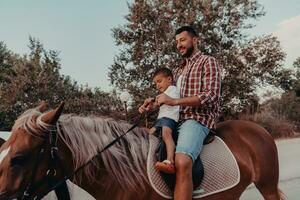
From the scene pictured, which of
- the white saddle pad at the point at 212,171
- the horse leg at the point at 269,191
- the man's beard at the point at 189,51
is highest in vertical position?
the man's beard at the point at 189,51

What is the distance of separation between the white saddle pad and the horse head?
0.81 metres

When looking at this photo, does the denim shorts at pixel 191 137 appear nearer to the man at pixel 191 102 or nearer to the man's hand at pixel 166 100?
the man at pixel 191 102

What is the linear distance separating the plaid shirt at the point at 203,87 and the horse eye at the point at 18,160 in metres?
1.59

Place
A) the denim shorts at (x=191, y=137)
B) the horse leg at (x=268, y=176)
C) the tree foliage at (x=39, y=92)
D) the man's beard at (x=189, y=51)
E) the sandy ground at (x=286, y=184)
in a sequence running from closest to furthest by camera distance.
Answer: the denim shorts at (x=191, y=137), the man's beard at (x=189, y=51), the horse leg at (x=268, y=176), the sandy ground at (x=286, y=184), the tree foliage at (x=39, y=92)

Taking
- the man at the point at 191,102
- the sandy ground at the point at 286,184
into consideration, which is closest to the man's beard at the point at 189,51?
the man at the point at 191,102

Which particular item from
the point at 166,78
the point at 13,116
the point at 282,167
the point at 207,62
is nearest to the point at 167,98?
the point at 166,78

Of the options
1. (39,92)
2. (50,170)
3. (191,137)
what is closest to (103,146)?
(50,170)

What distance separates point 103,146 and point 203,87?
111cm

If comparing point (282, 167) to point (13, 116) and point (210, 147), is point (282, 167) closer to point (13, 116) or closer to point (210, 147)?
point (210, 147)

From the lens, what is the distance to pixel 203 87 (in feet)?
13.5

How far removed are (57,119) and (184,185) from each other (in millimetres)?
1187

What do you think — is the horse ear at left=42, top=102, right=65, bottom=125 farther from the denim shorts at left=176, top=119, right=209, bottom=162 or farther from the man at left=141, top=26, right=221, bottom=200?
the denim shorts at left=176, top=119, right=209, bottom=162

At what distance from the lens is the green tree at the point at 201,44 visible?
3067cm

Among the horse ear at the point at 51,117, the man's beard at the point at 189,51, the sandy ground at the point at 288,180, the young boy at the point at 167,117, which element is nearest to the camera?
the horse ear at the point at 51,117
